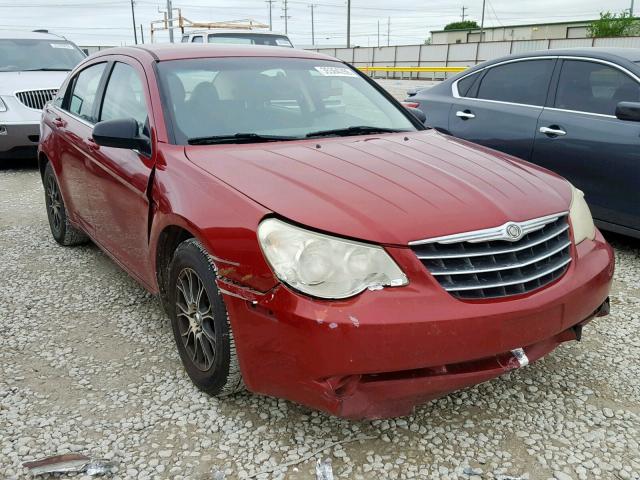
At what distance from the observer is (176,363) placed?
9.79 ft

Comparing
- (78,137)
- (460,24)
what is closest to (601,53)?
(78,137)

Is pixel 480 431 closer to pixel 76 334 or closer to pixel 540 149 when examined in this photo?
pixel 76 334

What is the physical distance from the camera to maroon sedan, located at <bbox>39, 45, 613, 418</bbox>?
2.02m

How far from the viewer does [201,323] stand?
8.32 ft

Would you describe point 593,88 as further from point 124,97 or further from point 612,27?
point 612,27

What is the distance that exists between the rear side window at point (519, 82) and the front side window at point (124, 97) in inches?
126

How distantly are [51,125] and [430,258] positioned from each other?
364 centimetres

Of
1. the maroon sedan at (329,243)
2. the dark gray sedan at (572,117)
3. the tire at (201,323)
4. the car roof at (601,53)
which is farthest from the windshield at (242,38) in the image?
the tire at (201,323)

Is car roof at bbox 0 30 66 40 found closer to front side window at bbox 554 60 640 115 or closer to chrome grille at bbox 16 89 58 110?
chrome grille at bbox 16 89 58 110

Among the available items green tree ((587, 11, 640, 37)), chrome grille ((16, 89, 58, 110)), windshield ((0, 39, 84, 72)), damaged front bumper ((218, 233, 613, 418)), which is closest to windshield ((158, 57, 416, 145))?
damaged front bumper ((218, 233, 613, 418))

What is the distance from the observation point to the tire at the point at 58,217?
4.63 meters

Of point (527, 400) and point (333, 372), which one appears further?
point (527, 400)

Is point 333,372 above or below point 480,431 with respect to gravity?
above

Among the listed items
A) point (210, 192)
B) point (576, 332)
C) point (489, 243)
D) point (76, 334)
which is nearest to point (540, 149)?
point (576, 332)
